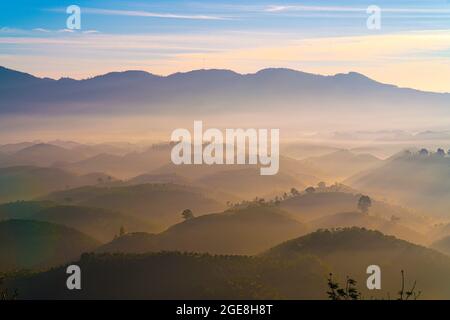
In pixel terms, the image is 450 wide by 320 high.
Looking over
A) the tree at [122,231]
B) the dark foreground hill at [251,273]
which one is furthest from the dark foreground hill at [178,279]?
the tree at [122,231]

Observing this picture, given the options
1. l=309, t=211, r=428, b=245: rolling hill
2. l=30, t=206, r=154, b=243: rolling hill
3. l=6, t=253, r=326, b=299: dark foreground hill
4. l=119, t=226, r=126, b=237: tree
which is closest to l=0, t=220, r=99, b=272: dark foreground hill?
l=119, t=226, r=126, b=237: tree

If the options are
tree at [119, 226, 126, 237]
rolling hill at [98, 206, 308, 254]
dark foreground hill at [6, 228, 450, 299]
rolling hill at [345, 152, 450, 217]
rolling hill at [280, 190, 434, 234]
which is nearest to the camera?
dark foreground hill at [6, 228, 450, 299]

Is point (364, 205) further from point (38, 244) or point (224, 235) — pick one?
point (38, 244)

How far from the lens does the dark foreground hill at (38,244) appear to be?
76.8 m

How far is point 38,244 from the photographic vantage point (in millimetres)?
82875

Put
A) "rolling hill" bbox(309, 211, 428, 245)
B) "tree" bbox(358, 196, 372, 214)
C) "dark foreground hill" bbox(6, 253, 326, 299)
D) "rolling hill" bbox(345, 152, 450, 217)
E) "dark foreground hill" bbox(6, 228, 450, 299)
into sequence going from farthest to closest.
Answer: "rolling hill" bbox(345, 152, 450, 217) < "tree" bbox(358, 196, 372, 214) < "rolling hill" bbox(309, 211, 428, 245) < "dark foreground hill" bbox(6, 228, 450, 299) < "dark foreground hill" bbox(6, 253, 326, 299)

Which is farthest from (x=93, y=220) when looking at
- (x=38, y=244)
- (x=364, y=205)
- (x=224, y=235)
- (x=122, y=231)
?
(x=364, y=205)

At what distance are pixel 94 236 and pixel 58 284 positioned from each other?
127ft

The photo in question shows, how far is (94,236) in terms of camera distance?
3588 inches

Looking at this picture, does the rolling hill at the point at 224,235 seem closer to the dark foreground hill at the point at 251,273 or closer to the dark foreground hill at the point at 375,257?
the dark foreground hill at the point at 375,257

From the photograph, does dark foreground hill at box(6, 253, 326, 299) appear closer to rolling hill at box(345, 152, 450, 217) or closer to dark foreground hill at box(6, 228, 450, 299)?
dark foreground hill at box(6, 228, 450, 299)

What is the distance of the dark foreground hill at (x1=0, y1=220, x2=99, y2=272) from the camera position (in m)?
76.8
